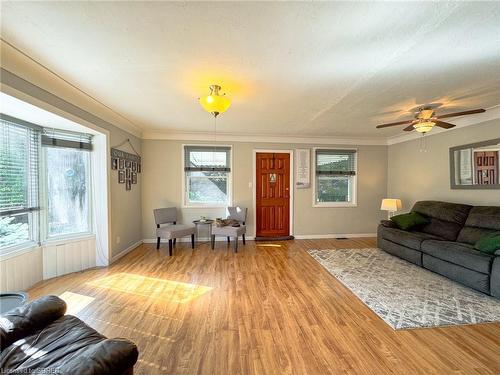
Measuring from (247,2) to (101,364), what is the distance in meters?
2.05

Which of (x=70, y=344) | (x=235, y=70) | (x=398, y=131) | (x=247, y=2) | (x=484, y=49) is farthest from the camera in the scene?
(x=398, y=131)

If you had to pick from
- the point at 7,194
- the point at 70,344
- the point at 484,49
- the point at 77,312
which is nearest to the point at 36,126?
the point at 7,194

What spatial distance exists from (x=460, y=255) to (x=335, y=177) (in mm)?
2978

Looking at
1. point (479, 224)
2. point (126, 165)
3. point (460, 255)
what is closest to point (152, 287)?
point (126, 165)

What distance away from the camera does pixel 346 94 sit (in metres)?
2.88

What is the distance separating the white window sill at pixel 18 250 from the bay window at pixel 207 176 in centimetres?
257

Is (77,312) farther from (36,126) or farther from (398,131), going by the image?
(398,131)

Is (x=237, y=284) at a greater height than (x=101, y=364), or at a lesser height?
lesser

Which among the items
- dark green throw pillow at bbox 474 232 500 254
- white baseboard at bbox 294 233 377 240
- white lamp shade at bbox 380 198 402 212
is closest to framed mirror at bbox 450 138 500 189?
white lamp shade at bbox 380 198 402 212

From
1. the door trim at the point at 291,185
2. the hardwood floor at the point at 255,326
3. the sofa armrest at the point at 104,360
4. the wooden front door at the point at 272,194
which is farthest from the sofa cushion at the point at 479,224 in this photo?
the sofa armrest at the point at 104,360

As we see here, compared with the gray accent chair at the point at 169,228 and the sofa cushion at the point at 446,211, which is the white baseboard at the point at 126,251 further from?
the sofa cushion at the point at 446,211

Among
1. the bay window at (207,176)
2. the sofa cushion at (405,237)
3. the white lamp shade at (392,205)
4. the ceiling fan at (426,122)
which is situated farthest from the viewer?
the bay window at (207,176)

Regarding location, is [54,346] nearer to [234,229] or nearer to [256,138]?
[234,229]

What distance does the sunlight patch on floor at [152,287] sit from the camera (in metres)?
2.62
